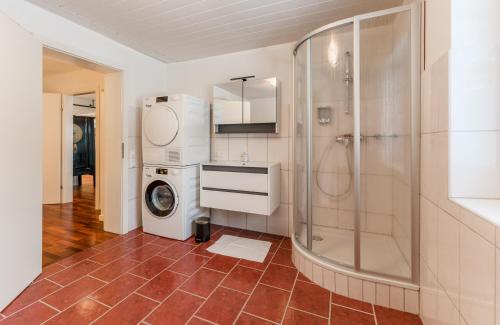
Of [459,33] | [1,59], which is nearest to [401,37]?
[459,33]

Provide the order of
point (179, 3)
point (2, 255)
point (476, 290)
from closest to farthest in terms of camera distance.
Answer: point (476, 290)
point (2, 255)
point (179, 3)

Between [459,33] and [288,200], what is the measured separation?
205cm

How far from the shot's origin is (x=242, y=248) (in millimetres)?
2430

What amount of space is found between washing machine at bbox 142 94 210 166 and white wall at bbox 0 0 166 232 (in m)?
0.26

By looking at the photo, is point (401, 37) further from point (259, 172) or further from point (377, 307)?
point (377, 307)

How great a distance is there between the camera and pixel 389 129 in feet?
5.95

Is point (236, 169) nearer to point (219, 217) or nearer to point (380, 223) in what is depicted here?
point (219, 217)

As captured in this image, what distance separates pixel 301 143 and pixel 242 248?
125 cm

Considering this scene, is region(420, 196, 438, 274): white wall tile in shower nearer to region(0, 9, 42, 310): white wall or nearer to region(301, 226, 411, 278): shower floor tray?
region(301, 226, 411, 278): shower floor tray

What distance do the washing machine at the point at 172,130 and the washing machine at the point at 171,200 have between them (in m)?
0.12

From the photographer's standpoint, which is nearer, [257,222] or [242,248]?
[242,248]

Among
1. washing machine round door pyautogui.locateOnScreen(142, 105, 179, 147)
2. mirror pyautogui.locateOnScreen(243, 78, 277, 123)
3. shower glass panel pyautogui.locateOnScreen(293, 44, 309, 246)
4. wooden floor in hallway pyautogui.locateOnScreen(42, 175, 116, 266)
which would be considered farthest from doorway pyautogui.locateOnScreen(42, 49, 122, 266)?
shower glass panel pyautogui.locateOnScreen(293, 44, 309, 246)

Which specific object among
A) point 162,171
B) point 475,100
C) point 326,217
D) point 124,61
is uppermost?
point 124,61

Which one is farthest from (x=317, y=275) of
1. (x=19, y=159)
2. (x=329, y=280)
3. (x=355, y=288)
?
(x=19, y=159)
